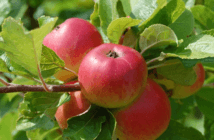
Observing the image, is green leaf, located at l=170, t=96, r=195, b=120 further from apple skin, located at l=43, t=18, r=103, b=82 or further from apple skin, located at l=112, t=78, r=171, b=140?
apple skin, located at l=43, t=18, r=103, b=82

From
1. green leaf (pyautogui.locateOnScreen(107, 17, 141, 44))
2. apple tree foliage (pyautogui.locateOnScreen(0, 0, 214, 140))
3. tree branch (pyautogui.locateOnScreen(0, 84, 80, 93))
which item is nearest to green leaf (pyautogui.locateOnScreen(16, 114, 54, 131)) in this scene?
apple tree foliage (pyautogui.locateOnScreen(0, 0, 214, 140))

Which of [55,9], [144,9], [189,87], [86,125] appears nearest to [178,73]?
[189,87]

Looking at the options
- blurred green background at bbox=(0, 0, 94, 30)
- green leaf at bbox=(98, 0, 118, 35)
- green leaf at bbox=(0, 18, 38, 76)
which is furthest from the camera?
blurred green background at bbox=(0, 0, 94, 30)

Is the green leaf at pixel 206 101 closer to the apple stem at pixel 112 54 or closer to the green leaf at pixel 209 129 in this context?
the green leaf at pixel 209 129

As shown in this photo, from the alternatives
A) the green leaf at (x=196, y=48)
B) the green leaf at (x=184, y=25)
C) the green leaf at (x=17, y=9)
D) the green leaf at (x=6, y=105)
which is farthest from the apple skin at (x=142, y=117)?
the green leaf at (x=17, y=9)

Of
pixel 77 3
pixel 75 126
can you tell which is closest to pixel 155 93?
pixel 75 126

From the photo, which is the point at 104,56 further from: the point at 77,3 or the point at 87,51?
the point at 77,3
